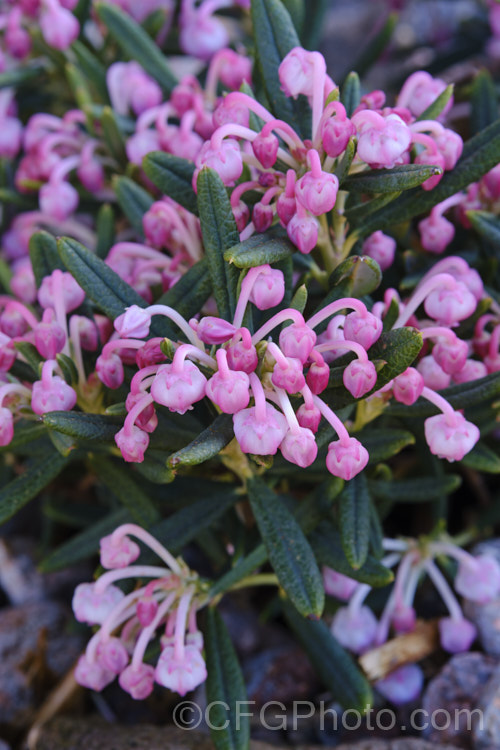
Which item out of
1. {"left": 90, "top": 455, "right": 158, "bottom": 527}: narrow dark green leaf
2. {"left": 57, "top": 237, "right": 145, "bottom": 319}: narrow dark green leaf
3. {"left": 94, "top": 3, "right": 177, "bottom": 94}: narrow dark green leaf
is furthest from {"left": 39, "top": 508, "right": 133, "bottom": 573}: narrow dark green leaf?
{"left": 94, "top": 3, "right": 177, "bottom": 94}: narrow dark green leaf

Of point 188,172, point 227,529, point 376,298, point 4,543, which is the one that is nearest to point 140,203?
point 188,172

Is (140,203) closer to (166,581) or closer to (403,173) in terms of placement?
(403,173)

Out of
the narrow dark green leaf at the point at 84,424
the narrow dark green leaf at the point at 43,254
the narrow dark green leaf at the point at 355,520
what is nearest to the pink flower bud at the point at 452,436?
the narrow dark green leaf at the point at 355,520

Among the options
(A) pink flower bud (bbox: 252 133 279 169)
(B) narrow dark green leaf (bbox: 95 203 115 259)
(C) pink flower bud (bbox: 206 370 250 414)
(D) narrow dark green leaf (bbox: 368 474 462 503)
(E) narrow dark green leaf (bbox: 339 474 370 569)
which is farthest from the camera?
(B) narrow dark green leaf (bbox: 95 203 115 259)

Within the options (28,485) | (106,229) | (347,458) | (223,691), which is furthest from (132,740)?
(106,229)

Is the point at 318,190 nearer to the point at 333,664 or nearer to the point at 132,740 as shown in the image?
the point at 333,664

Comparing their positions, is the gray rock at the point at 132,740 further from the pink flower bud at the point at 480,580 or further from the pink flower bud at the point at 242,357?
the pink flower bud at the point at 242,357

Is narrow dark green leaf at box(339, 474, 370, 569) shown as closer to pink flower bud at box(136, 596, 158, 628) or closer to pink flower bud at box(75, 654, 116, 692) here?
pink flower bud at box(136, 596, 158, 628)
